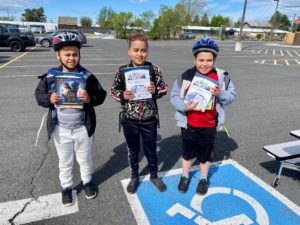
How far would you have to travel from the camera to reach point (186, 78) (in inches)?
108

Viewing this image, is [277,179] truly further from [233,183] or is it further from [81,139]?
[81,139]

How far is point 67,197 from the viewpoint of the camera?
2.75 metres

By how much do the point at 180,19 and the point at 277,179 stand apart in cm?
6375

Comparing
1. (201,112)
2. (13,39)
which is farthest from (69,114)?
(13,39)

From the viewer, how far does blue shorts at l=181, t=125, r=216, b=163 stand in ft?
9.30

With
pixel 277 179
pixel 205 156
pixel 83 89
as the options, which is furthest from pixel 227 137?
pixel 83 89

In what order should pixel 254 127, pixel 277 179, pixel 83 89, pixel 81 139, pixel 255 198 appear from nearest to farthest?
pixel 83 89, pixel 81 139, pixel 255 198, pixel 277 179, pixel 254 127

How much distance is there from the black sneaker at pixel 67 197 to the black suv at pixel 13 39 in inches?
727

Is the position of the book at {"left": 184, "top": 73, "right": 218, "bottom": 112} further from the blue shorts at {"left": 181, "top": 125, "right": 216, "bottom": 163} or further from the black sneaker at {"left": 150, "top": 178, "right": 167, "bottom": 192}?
the black sneaker at {"left": 150, "top": 178, "right": 167, "bottom": 192}

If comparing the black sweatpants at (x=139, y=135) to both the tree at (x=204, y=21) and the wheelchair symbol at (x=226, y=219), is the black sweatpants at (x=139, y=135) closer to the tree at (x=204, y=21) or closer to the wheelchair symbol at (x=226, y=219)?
the wheelchair symbol at (x=226, y=219)

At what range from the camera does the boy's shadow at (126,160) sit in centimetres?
332

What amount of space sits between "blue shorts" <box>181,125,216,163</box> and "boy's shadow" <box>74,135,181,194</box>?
65 cm

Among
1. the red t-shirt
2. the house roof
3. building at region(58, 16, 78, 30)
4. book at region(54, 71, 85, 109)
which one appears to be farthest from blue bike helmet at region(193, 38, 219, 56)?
the house roof

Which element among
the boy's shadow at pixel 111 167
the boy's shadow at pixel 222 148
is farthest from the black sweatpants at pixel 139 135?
the boy's shadow at pixel 222 148
